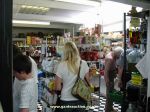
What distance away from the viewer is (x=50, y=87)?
4.42m

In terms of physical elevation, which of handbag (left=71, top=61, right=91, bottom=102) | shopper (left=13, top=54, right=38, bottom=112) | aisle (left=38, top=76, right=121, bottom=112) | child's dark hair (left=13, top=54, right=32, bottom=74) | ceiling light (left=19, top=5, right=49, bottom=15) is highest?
ceiling light (left=19, top=5, right=49, bottom=15)

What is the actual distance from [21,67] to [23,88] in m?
0.19

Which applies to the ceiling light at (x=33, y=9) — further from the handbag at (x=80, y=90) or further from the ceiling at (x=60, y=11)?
the handbag at (x=80, y=90)

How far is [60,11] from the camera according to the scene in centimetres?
873

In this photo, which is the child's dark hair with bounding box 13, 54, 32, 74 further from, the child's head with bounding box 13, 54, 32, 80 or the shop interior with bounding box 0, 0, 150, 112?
the shop interior with bounding box 0, 0, 150, 112

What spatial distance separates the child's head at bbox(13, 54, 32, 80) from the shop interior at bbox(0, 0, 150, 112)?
0.98 ft

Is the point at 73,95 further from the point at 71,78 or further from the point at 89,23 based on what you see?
the point at 89,23

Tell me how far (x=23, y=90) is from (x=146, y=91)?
2.30 m

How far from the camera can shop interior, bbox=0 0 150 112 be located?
3.79 m

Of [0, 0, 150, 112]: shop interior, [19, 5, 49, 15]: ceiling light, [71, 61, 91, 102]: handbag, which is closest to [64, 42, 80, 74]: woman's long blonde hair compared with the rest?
[71, 61, 91, 102]: handbag

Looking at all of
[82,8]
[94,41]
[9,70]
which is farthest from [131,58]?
[82,8]


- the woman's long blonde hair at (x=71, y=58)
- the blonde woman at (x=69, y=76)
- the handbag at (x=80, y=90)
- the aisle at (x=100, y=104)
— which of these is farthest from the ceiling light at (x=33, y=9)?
the handbag at (x=80, y=90)

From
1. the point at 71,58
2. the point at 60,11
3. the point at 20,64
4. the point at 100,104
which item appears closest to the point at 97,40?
the point at 100,104

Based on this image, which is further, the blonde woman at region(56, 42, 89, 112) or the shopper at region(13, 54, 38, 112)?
the blonde woman at region(56, 42, 89, 112)
